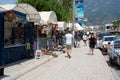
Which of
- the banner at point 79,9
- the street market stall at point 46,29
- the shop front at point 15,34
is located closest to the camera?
the shop front at point 15,34

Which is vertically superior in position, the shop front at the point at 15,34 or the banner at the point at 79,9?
the banner at the point at 79,9

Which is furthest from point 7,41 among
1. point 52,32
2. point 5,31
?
point 52,32

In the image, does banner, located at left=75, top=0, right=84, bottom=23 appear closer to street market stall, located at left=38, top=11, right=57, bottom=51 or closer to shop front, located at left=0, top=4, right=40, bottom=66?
street market stall, located at left=38, top=11, right=57, bottom=51

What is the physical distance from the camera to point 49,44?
27.7 meters

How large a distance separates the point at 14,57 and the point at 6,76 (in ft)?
18.2

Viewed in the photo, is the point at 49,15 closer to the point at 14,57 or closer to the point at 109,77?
the point at 14,57

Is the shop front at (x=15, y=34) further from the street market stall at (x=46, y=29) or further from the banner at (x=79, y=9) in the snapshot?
the banner at (x=79, y=9)

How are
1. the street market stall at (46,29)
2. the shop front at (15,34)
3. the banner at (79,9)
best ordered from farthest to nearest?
the banner at (79,9)
the street market stall at (46,29)
the shop front at (15,34)

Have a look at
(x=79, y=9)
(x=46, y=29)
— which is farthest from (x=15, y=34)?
(x=79, y=9)

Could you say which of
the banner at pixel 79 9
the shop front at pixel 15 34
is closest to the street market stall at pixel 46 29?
the shop front at pixel 15 34

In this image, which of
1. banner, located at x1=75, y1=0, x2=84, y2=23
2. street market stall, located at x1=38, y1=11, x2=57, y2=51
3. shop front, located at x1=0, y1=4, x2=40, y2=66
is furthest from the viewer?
banner, located at x1=75, y1=0, x2=84, y2=23

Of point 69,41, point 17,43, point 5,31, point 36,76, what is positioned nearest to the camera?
point 36,76

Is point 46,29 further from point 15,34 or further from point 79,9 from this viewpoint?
point 79,9

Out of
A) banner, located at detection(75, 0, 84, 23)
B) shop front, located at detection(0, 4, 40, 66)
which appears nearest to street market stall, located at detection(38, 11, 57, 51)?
shop front, located at detection(0, 4, 40, 66)
